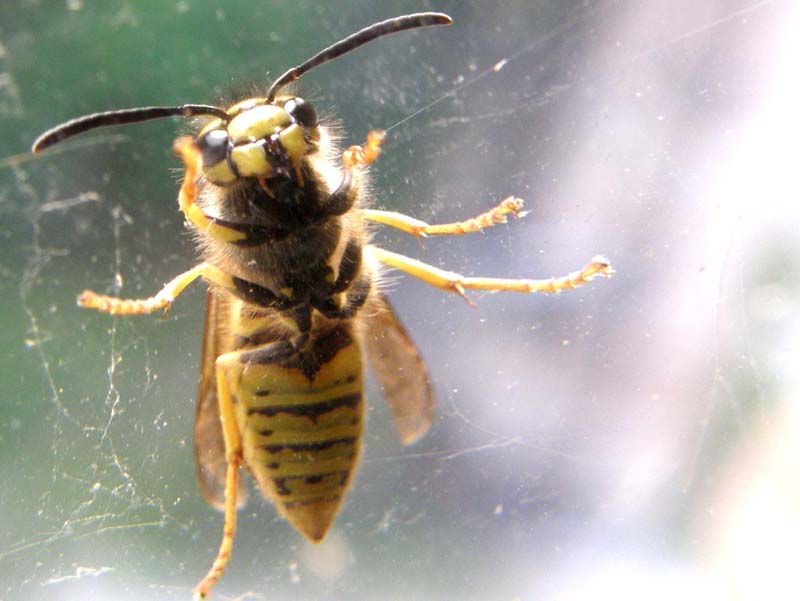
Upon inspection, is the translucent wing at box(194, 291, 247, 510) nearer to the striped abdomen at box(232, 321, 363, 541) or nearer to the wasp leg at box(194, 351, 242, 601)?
the wasp leg at box(194, 351, 242, 601)

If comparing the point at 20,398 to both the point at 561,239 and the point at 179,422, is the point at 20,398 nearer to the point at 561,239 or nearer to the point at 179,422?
the point at 179,422

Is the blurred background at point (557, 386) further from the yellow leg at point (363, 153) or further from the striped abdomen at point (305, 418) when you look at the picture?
the yellow leg at point (363, 153)

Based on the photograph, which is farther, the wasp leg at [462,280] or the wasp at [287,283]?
the wasp leg at [462,280]

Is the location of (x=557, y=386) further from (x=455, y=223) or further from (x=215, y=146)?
(x=215, y=146)

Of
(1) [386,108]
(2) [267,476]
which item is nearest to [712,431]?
(2) [267,476]

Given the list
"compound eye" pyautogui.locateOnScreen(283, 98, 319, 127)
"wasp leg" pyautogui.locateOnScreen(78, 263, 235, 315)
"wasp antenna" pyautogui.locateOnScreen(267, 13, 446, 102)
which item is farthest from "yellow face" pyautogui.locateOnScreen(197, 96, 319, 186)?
"wasp leg" pyautogui.locateOnScreen(78, 263, 235, 315)

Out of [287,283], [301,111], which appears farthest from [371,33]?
[287,283]

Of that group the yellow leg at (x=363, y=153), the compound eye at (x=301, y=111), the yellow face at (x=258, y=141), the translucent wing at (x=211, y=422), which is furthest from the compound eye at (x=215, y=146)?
the translucent wing at (x=211, y=422)
